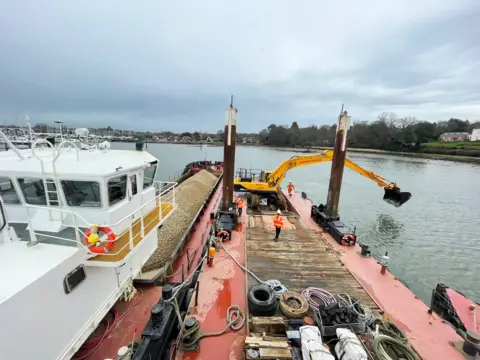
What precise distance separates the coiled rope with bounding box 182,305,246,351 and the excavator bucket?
14148 millimetres

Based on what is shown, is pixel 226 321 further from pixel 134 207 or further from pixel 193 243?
pixel 193 243

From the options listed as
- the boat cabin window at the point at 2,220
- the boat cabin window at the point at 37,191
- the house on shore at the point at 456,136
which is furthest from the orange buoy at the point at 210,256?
the house on shore at the point at 456,136

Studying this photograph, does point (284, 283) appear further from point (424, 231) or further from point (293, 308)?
point (424, 231)

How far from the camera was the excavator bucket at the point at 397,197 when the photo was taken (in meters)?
14.8

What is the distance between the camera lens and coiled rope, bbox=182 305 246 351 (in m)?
4.35

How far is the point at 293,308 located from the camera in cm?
501

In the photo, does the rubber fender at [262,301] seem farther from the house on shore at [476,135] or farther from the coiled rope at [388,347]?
the house on shore at [476,135]

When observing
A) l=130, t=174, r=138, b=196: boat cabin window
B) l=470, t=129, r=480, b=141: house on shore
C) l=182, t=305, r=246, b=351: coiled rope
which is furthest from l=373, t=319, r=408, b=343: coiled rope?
l=470, t=129, r=480, b=141: house on shore

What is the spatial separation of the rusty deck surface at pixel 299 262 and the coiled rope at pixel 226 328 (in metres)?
1.02

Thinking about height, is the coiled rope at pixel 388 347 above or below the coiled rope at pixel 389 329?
above

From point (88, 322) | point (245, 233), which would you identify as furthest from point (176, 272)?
point (88, 322)

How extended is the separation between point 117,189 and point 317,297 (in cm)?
526

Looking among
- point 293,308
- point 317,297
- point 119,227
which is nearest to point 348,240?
point 317,297

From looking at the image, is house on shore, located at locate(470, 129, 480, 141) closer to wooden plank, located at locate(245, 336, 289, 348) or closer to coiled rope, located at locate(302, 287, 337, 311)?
coiled rope, located at locate(302, 287, 337, 311)
